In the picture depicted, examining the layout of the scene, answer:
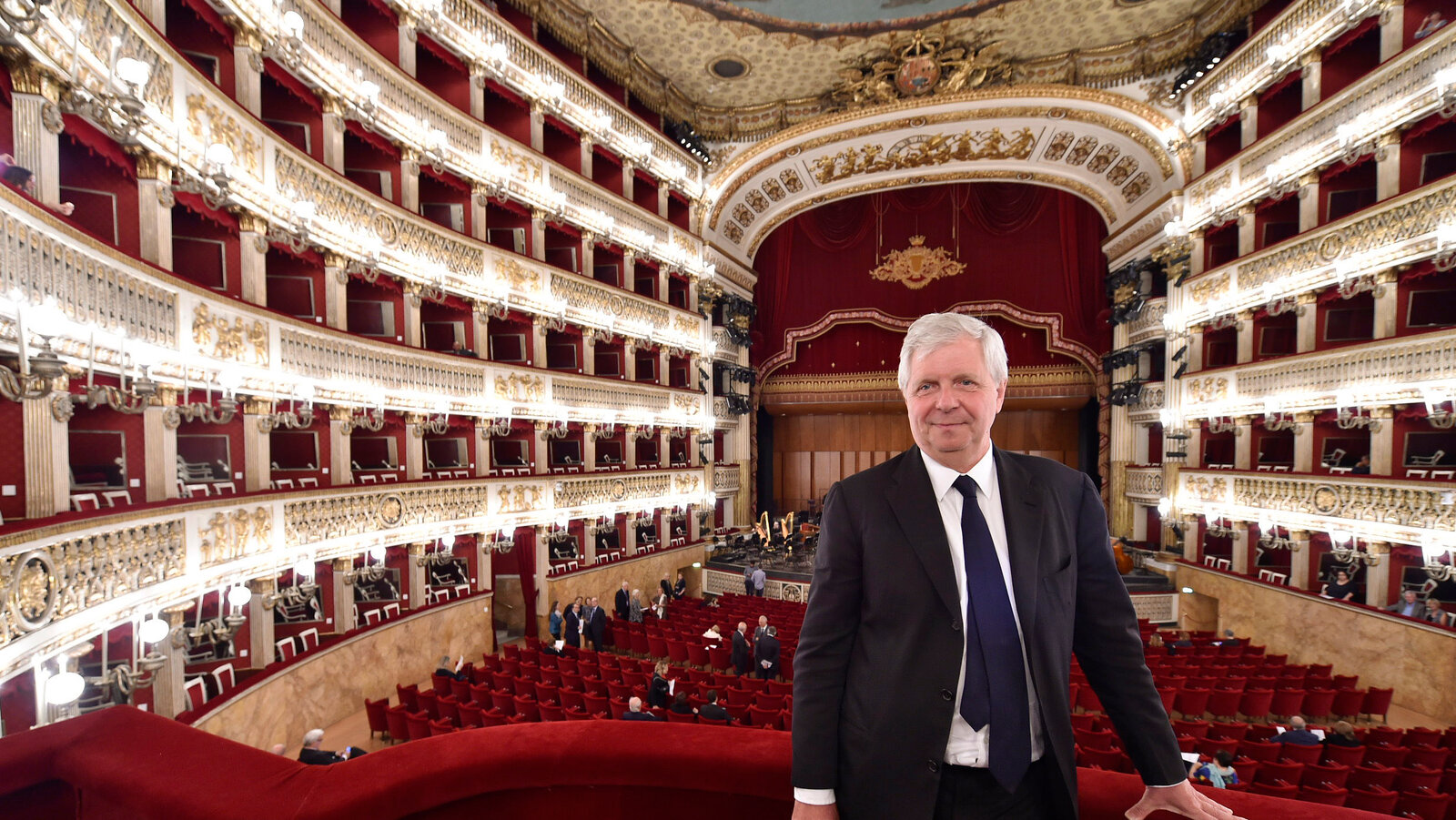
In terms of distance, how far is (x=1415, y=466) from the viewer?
1149 centimetres

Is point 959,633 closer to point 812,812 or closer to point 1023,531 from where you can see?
point 1023,531

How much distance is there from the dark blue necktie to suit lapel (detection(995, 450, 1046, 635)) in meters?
0.04

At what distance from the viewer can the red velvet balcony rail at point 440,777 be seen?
1.42 meters

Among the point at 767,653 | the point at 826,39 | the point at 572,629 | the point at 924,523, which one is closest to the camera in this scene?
the point at 924,523

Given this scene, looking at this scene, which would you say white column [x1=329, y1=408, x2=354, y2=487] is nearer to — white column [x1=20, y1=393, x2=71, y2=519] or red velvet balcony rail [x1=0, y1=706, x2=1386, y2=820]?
white column [x1=20, y1=393, x2=71, y2=519]

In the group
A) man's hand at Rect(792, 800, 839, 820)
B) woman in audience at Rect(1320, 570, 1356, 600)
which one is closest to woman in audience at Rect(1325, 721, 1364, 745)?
woman in audience at Rect(1320, 570, 1356, 600)

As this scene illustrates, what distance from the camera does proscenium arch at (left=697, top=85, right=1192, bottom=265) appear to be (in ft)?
60.3

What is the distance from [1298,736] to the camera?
705 cm

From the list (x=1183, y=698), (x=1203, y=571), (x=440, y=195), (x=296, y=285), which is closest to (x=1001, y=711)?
(x=1183, y=698)

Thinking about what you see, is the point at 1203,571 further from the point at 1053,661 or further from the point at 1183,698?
the point at 1053,661

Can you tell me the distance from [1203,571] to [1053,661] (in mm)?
17741

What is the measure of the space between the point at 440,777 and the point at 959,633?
1.36 metres

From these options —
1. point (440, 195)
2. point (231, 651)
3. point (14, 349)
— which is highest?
point (440, 195)

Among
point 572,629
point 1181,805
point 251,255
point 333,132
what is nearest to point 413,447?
point 251,255
